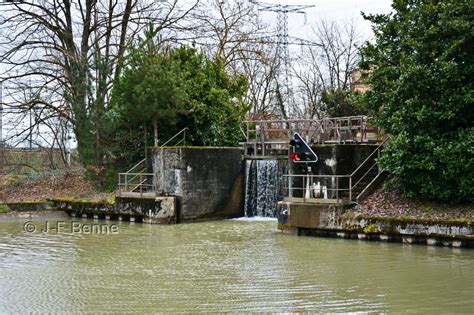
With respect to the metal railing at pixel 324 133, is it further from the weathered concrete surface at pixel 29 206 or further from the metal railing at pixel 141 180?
the weathered concrete surface at pixel 29 206

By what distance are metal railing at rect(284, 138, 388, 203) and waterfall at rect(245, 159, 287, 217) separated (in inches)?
154

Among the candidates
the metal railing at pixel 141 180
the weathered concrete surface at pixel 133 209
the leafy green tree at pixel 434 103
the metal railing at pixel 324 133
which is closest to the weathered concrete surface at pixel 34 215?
the weathered concrete surface at pixel 133 209

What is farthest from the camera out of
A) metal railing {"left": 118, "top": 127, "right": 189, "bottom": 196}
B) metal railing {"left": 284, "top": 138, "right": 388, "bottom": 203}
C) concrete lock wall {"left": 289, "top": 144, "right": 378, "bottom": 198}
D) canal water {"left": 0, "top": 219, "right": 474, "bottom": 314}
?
metal railing {"left": 118, "top": 127, "right": 189, "bottom": 196}

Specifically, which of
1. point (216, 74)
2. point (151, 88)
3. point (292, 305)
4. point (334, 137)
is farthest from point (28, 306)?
point (216, 74)

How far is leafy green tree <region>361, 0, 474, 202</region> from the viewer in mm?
17219

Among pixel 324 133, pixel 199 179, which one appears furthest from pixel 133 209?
pixel 324 133

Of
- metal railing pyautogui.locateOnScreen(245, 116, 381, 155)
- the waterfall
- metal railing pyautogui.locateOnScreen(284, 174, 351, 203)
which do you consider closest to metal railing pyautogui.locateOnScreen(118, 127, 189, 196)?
metal railing pyautogui.locateOnScreen(245, 116, 381, 155)

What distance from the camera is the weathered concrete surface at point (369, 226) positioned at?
634 inches

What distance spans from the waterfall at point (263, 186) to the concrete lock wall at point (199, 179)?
517 millimetres

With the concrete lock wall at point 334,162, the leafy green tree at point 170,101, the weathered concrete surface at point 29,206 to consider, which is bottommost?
the weathered concrete surface at point 29,206

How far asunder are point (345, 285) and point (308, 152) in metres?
8.03

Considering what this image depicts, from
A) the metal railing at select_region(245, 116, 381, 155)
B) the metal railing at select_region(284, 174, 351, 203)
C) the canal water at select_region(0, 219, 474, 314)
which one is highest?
the metal railing at select_region(245, 116, 381, 155)

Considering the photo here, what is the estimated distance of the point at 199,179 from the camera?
24234 mm

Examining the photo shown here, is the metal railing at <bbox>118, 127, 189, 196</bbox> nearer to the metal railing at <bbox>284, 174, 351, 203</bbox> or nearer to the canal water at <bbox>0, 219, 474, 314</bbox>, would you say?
the canal water at <bbox>0, 219, 474, 314</bbox>
